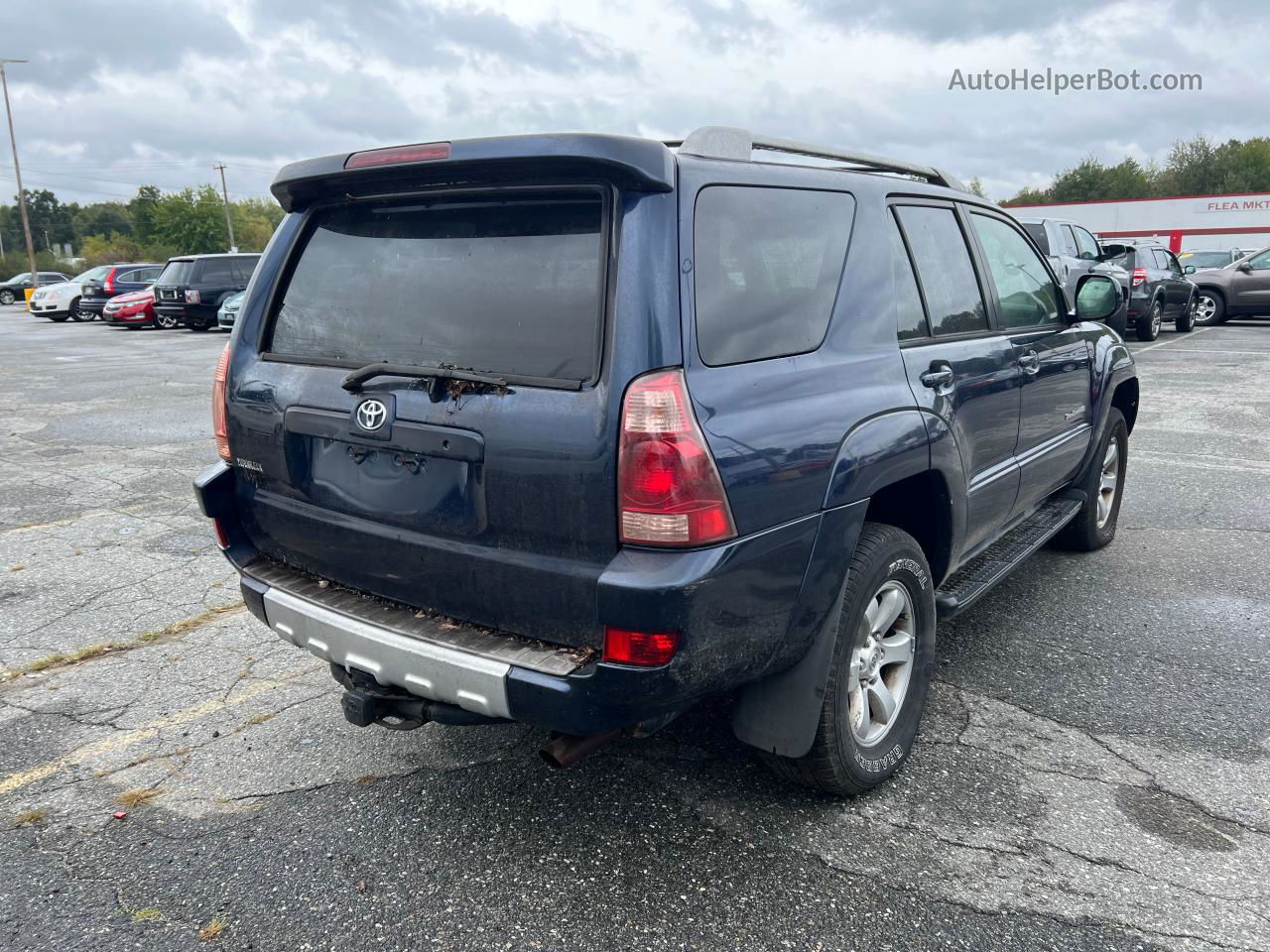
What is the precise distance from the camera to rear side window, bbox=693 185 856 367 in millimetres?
2447

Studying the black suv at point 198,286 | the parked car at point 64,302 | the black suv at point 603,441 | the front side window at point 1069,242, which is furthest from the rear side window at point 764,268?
the parked car at point 64,302

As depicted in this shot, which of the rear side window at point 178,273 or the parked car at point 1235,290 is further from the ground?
the rear side window at point 178,273

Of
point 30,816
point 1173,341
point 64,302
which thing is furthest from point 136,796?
point 64,302

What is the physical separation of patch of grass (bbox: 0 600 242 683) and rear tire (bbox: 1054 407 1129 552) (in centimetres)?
432

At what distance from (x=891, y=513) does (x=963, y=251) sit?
123 cm

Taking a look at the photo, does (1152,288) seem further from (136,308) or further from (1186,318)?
(136,308)

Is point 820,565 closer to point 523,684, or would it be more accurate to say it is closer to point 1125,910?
point 523,684

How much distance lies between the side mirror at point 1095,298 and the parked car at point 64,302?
31039 millimetres

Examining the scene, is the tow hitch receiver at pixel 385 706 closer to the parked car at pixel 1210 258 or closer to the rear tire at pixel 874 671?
the rear tire at pixel 874 671

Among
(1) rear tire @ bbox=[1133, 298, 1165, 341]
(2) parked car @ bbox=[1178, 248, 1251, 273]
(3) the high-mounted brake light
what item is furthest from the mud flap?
(2) parked car @ bbox=[1178, 248, 1251, 273]

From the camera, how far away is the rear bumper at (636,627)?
224cm

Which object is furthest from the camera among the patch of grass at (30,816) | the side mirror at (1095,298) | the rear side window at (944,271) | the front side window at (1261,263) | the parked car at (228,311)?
the front side window at (1261,263)

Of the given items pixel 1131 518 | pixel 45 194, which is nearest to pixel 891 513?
pixel 1131 518

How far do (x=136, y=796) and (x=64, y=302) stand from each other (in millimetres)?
31059
